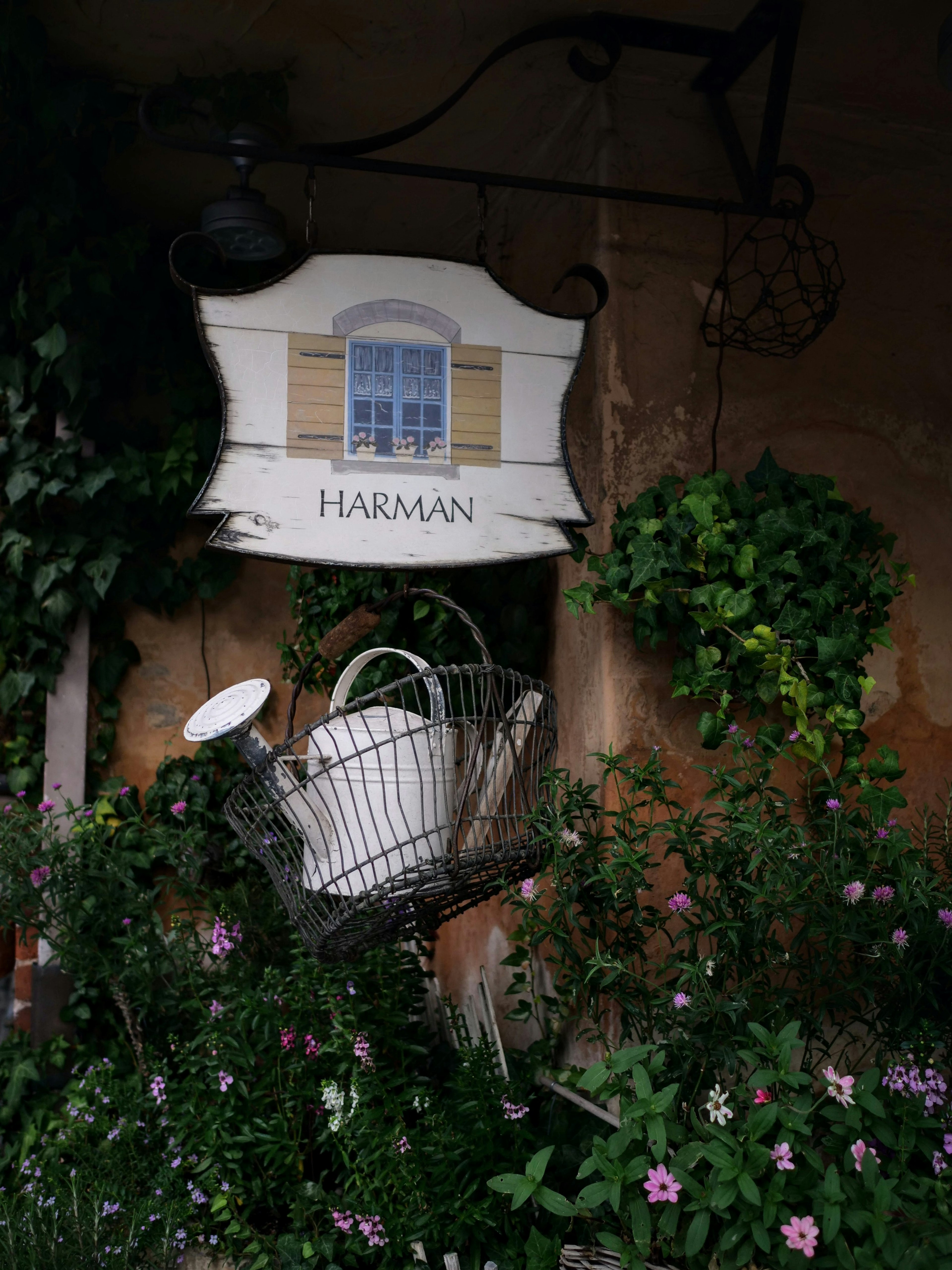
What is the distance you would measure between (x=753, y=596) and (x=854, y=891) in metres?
0.64

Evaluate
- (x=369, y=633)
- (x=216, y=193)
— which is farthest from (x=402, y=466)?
(x=216, y=193)

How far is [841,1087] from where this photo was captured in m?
1.45

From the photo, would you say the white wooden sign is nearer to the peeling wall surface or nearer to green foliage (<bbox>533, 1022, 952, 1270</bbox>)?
the peeling wall surface

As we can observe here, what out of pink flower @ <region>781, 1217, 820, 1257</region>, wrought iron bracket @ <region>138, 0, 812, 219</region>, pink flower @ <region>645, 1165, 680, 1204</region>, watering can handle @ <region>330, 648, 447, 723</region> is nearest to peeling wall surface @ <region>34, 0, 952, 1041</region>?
wrought iron bracket @ <region>138, 0, 812, 219</region>

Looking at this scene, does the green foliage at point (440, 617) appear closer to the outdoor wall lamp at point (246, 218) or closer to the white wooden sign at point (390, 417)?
the white wooden sign at point (390, 417)

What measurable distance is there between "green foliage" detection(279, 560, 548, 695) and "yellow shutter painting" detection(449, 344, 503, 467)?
54 centimetres

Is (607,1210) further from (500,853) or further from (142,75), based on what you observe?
(142,75)

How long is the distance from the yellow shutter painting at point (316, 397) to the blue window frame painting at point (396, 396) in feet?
0.08

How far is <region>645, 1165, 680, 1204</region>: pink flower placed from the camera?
141 centimetres

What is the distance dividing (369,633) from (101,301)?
1327mm

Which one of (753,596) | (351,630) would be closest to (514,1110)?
(351,630)

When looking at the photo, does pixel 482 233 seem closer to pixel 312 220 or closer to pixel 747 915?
pixel 312 220

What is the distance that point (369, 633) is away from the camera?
9.07 feet

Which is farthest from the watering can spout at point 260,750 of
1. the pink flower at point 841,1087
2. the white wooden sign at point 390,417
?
the pink flower at point 841,1087
